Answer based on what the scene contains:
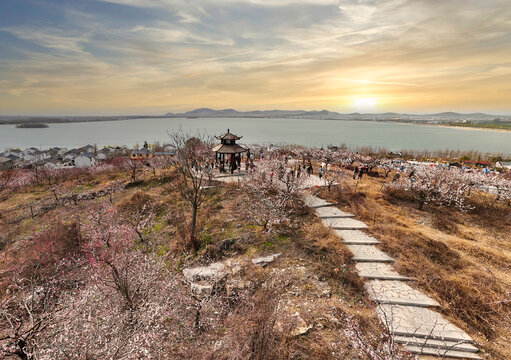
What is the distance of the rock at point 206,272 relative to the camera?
34.8 ft

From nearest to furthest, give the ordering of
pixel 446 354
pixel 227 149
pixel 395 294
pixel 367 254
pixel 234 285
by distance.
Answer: pixel 446 354
pixel 395 294
pixel 234 285
pixel 367 254
pixel 227 149

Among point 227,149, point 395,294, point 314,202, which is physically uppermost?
point 227,149

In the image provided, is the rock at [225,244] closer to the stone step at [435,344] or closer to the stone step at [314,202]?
the stone step at [314,202]

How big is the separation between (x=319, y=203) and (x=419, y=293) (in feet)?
29.9

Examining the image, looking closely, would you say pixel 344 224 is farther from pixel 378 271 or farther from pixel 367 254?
pixel 378 271

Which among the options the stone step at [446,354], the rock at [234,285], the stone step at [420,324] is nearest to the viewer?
the stone step at [446,354]

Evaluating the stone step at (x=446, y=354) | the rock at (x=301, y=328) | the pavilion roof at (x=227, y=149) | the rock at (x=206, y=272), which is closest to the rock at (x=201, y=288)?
the rock at (x=206, y=272)

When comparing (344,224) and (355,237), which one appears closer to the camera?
(355,237)

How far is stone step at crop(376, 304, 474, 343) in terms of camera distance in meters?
7.31

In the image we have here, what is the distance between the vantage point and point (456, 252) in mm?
11852

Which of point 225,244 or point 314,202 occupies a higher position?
point 314,202

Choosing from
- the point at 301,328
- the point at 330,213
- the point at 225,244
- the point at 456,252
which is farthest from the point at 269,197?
the point at 456,252

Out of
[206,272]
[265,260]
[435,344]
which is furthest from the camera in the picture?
[265,260]

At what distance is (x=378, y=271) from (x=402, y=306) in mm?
1937
